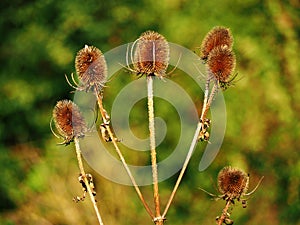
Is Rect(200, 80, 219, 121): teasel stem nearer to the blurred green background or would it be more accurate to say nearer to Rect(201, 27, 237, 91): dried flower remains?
Rect(201, 27, 237, 91): dried flower remains

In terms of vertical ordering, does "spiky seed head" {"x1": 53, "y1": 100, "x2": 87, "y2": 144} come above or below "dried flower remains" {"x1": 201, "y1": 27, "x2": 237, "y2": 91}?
below

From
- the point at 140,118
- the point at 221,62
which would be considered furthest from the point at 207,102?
the point at 140,118

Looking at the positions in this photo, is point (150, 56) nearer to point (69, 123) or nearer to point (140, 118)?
point (69, 123)

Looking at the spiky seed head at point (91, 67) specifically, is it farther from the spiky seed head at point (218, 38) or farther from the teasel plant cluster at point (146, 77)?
the spiky seed head at point (218, 38)

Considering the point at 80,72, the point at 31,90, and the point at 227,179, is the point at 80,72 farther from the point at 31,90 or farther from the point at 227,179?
the point at 31,90

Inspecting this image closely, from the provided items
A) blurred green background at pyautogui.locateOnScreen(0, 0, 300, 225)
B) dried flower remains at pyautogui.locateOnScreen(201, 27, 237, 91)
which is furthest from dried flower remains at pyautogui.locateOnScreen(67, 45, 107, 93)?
blurred green background at pyautogui.locateOnScreen(0, 0, 300, 225)

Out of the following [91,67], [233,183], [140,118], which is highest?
[140,118]
